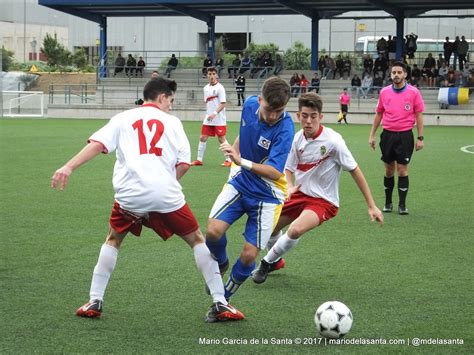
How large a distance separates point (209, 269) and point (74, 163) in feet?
4.05

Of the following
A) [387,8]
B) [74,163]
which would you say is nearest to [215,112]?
[74,163]

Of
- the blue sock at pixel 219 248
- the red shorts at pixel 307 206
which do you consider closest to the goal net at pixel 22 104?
the red shorts at pixel 307 206

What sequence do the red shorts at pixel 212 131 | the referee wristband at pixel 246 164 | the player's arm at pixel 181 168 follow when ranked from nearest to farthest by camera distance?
1. the player's arm at pixel 181 168
2. the referee wristband at pixel 246 164
3. the red shorts at pixel 212 131

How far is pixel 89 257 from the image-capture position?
832 cm

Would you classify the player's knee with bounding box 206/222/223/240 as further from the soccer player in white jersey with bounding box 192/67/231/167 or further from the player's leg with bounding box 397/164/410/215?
the soccer player in white jersey with bounding box 192/67/231/167

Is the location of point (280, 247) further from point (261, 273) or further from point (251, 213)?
point (251, 213)

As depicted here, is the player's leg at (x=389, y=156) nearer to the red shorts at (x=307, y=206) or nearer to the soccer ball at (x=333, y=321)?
the red shorts at (x=307, y=206)

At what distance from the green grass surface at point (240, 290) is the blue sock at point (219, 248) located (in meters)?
0.36

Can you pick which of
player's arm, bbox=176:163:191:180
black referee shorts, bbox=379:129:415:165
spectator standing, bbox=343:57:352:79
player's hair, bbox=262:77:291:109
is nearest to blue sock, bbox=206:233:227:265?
player's arm, bbox=176:163:191:180

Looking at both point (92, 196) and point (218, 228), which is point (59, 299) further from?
point (92, 196)

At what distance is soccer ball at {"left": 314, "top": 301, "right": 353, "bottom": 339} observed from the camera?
554cm

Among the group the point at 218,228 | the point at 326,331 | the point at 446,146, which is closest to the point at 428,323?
the point at 326,331

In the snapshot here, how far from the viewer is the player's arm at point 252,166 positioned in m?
5.89

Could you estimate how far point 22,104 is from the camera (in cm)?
4459
